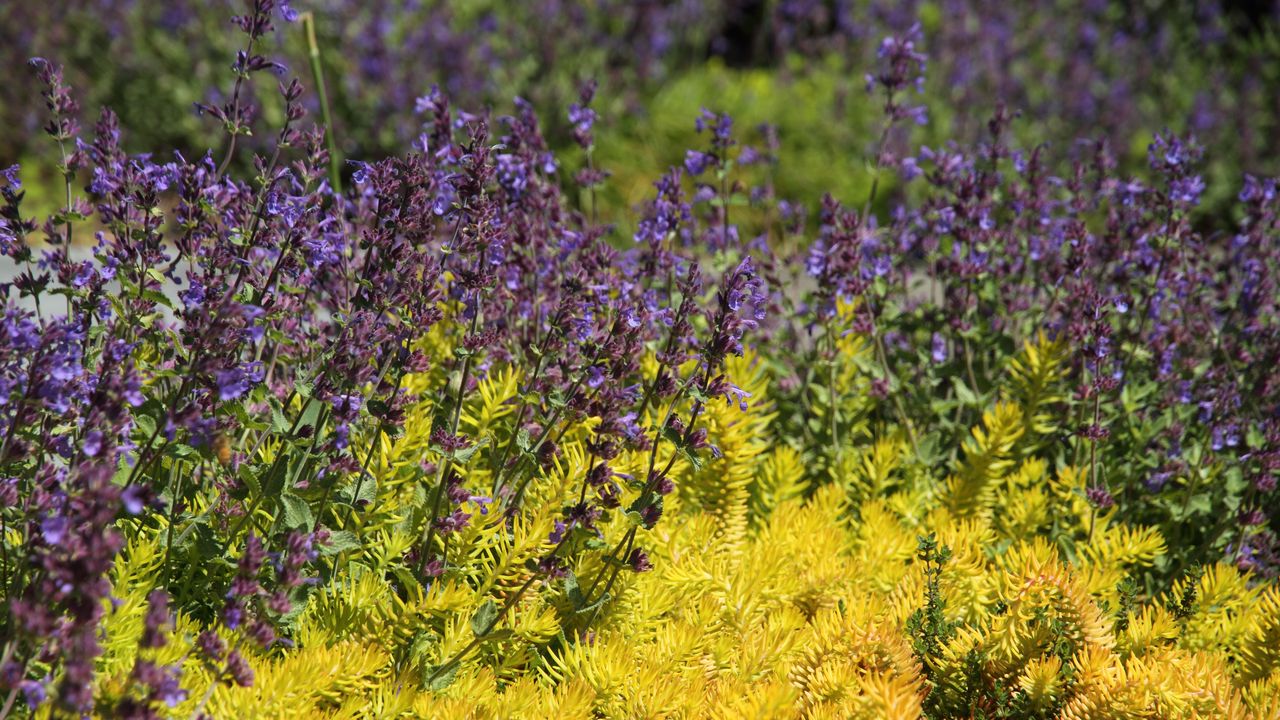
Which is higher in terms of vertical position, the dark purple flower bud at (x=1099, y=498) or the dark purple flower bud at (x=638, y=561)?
the dark purple flower bud at (x=1099, y=498)

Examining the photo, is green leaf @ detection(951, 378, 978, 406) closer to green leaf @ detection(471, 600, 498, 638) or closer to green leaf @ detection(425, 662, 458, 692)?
green leaf @ detection(471, 600, 498, 638)

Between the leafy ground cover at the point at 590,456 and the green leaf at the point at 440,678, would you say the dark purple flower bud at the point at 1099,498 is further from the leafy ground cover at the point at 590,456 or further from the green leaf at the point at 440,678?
the green leaf at the point at 440,678

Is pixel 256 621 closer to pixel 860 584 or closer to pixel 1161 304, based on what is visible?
pixel 860 584

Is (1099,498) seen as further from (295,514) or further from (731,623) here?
(295,514)

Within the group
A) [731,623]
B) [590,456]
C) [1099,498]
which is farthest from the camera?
[1099,498]

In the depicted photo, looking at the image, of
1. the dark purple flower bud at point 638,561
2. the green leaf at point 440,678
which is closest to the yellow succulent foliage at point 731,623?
the green leaf at point 440,678

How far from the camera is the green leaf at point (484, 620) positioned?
6.73 ft

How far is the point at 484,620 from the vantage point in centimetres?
207

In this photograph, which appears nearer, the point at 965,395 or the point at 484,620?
the point at 484,620

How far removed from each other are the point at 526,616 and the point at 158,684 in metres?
0.74

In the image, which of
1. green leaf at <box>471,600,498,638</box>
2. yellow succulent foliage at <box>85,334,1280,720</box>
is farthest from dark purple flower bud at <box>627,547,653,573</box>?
green leaf at <box>471,600,498,638</box>

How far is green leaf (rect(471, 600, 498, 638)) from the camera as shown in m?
2.05

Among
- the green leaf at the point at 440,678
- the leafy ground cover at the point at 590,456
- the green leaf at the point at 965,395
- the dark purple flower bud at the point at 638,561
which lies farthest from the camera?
the green leaf at the point at 965,395

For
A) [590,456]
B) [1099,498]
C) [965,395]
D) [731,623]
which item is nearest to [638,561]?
[731,623]
